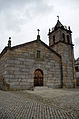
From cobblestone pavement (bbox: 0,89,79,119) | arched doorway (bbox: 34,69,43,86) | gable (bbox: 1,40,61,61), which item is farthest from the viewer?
arched doorway (bbox: 34,69,43,86)

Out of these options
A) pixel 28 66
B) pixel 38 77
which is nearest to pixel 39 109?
pixel 28 66

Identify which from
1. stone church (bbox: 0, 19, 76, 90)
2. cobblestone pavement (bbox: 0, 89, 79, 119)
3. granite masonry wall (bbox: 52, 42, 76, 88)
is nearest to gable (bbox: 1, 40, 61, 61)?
stone church (bbox: 0, 19, 76, 90)

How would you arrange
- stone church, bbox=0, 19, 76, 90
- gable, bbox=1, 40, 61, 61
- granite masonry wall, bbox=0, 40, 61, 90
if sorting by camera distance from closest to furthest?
1. granite masonry wall, bbox=0, 40, 61, 90
2. stone church, bbox=0, 19, 76, 90
3. gable, bbox=1, 40, 61, 61

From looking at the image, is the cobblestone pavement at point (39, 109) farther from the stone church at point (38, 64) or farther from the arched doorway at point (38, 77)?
the arched doorway at point (38, 77)

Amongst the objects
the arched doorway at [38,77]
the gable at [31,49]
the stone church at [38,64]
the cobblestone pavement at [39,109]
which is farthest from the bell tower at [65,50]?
the cobblestone pavement at [39,109]

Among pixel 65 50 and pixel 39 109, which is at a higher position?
pixel 65 50

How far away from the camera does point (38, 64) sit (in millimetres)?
15148

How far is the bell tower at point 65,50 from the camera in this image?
17203 mm

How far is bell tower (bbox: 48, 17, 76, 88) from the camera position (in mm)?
17203

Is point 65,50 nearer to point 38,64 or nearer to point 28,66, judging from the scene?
point 38,64

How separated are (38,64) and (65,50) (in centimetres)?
594

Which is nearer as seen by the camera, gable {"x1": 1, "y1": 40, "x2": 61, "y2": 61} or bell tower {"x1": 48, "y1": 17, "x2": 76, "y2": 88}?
gable {"x1": 1, "y1": 40, "x2": 61, "y2": 61}

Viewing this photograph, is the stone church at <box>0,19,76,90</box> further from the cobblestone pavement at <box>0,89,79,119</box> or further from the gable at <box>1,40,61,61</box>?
the cobblestone pavement at <box>0,89,79,119</box>

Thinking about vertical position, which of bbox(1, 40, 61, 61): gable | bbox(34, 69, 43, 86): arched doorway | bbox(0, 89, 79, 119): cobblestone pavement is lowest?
bbox(0, 89, 79, 119): cobblestone pavement
